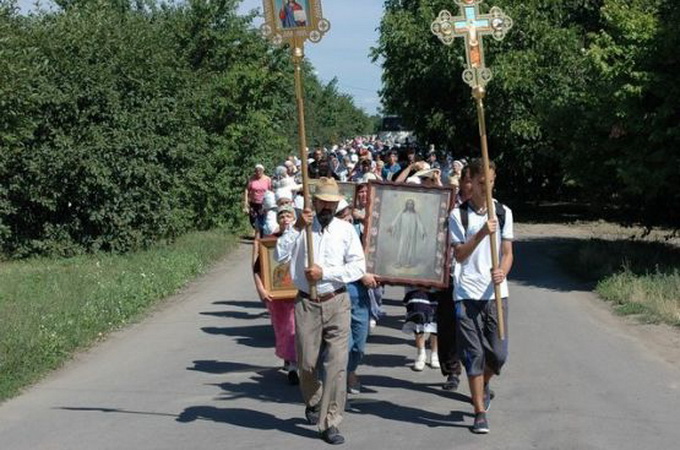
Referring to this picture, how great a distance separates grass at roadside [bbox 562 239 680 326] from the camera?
42.5ft

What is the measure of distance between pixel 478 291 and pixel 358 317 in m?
1.29

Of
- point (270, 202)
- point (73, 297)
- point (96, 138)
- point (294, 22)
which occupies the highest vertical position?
point (294, 22)

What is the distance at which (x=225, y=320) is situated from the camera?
13141 millimetres

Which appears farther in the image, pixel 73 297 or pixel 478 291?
pixel 73 297

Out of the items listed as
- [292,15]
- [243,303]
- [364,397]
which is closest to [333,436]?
[364,397]

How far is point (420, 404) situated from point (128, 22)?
44.9ft

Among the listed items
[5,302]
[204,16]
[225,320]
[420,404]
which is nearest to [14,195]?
[5,302]

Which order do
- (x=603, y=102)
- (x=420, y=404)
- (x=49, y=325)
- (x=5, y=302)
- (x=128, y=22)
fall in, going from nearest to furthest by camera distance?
(x=420, y=404)
(x=49, y=325)
(x=5, y=302)
(x=603, y=102)
(x=128, y=22)

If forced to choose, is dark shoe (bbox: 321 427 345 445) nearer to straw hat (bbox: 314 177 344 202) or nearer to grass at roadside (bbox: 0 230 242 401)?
straw hat (bbox: 314 177 344 202)

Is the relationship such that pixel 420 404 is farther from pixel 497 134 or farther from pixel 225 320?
pixel 497 134

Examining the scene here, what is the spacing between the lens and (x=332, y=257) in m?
7.52

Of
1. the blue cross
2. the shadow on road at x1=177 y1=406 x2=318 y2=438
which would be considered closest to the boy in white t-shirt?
the blue cross

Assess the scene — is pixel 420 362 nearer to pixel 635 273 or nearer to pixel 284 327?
pixel 284 327

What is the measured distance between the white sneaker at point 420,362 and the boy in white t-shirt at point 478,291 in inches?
84.3
